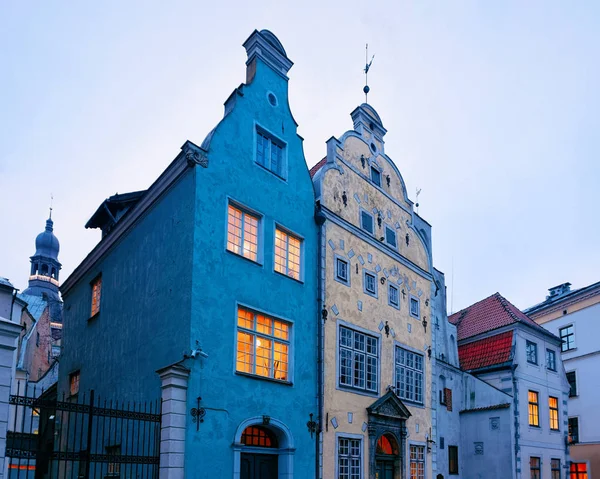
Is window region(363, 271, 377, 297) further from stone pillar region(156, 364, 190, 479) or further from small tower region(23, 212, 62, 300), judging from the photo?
small tower region(23, 212, 62, 300)

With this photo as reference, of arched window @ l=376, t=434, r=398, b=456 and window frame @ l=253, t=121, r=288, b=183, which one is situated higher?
window frame @ l=253, t=121, r=288, b=183

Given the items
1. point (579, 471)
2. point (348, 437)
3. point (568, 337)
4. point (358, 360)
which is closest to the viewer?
point (348, 437)

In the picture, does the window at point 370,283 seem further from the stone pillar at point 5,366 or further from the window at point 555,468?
the window at point 555,468

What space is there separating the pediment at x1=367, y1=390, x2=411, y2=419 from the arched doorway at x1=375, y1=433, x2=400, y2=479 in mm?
780

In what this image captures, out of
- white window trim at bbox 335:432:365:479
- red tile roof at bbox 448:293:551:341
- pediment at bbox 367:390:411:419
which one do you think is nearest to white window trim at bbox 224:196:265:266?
white window trim at bbox 335:432:365:479

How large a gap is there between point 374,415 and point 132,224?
31.8 ft

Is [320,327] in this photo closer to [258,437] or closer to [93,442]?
[258,437]

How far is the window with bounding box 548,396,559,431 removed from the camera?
30172mm

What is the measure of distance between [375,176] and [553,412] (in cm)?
1645

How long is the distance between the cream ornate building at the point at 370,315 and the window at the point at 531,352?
7.66 m

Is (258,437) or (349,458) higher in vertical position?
(258,437)

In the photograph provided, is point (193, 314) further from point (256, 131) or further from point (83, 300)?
point (83, 300)

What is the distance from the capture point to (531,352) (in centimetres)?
2961

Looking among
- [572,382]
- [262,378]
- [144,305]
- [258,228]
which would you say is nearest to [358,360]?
[262,378]
